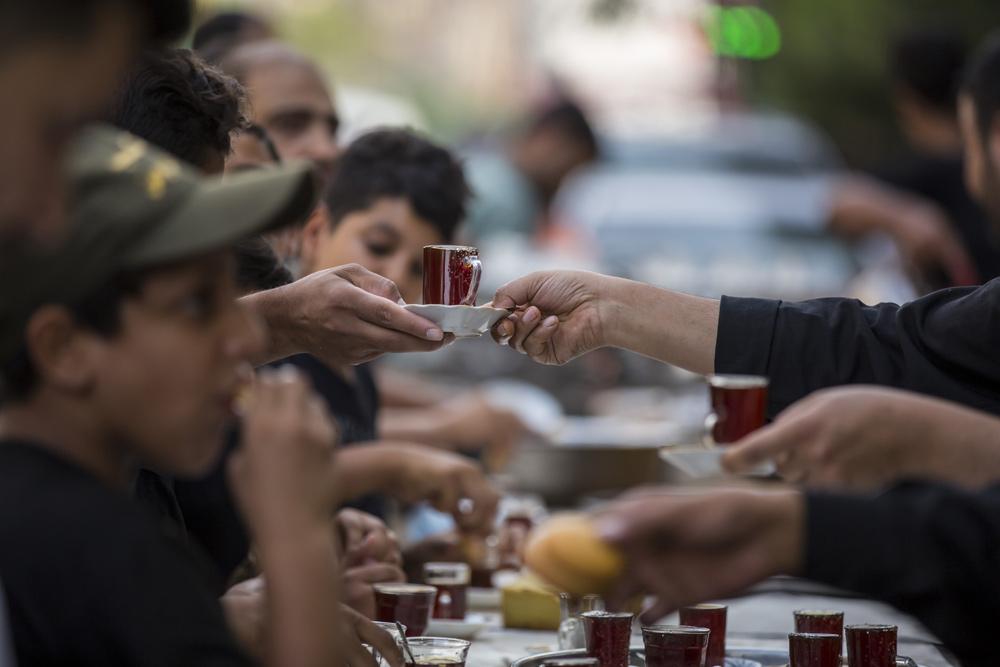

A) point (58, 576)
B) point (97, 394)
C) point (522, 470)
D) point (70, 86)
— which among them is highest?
point (70, 86)

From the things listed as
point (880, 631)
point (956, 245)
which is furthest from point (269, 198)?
point (956, 245)

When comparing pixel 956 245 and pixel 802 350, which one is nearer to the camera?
pixel 802 350

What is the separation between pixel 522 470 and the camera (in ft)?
23.2

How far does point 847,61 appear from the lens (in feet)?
55.9

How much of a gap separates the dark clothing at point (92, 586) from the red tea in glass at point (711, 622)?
1.43 meters

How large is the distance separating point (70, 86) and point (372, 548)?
80.7 inches

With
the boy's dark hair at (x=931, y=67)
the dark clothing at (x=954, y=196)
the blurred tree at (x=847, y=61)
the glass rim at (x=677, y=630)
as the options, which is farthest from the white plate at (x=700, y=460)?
the blurred tree at (x=847, y=61)

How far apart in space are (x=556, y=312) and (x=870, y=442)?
5.31 ft

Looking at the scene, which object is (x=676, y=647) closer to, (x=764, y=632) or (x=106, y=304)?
(x=764, y=632)

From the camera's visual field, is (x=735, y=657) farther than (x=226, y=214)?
Yes

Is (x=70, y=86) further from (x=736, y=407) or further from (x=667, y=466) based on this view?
(x=667, y=466)

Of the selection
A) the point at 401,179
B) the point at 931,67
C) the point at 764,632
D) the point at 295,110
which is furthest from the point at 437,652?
the point at 931,67

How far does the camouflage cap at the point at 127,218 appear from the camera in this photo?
1.97 metres

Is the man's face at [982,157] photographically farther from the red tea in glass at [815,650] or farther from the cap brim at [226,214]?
the cap brim at [226,214]
